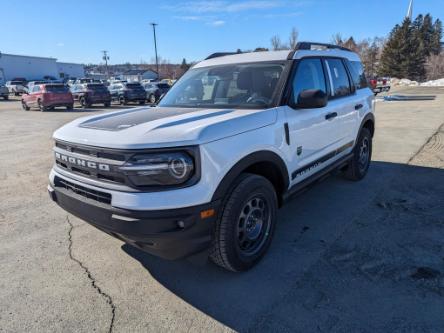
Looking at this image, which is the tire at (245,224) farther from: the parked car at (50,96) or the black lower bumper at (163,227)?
the parked car at (50,96)

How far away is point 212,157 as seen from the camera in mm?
2420

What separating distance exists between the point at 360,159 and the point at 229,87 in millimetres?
2937

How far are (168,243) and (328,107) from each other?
270cm

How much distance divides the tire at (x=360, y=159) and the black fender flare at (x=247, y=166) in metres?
2.36

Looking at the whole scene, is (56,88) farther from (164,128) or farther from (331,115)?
(164,128)

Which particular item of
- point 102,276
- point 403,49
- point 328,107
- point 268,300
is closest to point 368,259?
point 268,300

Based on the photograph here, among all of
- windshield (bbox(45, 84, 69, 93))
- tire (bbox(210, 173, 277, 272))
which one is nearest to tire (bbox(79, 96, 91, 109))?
windshield (bbox(45, 84, 69, 93))

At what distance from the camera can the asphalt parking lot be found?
7.99ft

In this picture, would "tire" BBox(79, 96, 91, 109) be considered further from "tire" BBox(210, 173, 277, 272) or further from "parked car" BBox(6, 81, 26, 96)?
"tire" BBox(210, 173, 277, 272)

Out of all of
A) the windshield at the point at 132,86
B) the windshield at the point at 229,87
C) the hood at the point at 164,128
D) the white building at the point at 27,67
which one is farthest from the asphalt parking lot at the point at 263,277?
the white building at the point at 27,67

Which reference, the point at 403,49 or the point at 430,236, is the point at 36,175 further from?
the point at 403,49

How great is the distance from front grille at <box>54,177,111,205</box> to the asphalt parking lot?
829 millimetres

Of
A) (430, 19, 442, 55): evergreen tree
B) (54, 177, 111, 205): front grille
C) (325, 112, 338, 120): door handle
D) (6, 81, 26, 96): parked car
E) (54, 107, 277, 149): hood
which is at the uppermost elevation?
(430, 19, 442, 55): evergreen tree

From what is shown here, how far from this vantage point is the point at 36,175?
630cm
